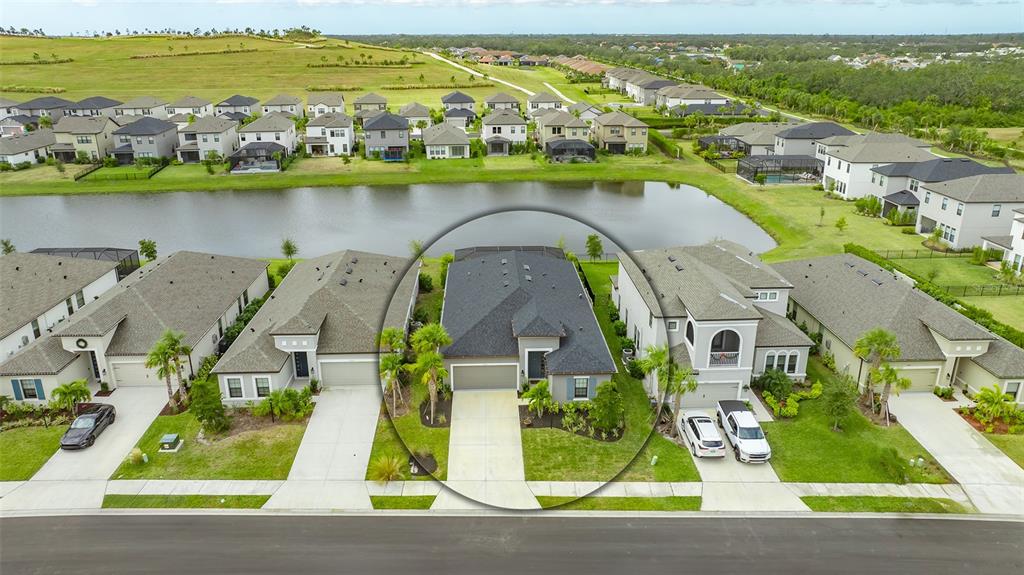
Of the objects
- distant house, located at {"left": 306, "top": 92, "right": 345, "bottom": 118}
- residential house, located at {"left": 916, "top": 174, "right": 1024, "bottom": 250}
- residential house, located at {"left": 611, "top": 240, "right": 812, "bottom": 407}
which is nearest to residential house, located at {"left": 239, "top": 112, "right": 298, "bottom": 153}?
distant house, located at {"left": 306, "top": 92, "right": 345, "bottom": 118}

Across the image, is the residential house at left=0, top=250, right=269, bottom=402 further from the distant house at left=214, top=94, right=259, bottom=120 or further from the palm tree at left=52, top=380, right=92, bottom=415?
the distant house at left=214, top=94, right=259, bottom=120

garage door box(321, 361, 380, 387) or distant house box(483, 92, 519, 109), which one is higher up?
distant house box(483, 92, 519, 109)

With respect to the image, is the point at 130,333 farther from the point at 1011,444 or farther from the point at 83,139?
the point at 83,139

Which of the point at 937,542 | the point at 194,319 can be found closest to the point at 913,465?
the point at 937,542

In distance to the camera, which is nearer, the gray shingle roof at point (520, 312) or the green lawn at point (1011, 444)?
the green lawn at point (1011, 444)

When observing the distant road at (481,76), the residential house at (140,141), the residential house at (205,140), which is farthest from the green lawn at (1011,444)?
the distant road at (481,76)

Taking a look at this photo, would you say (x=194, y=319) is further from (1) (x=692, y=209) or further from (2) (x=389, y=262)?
(1) (x=692, y=209)
